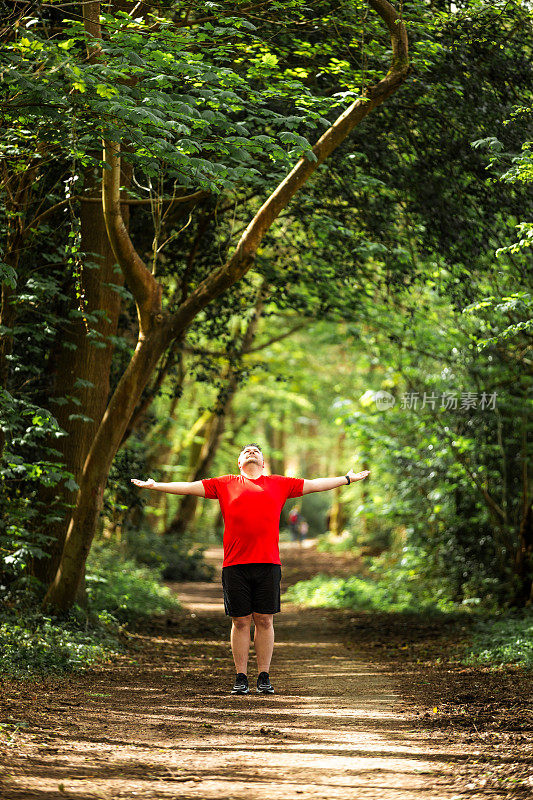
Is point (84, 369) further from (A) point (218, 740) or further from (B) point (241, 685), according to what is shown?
(A) point (218, 740)

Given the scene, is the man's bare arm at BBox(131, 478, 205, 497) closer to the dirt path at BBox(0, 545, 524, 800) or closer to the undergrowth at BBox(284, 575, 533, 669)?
the dirt path at BBox(0, 545, 524, 800)

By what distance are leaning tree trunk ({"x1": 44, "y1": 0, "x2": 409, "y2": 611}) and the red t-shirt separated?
2.07 m

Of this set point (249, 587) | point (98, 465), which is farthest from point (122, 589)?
point (249, 587)

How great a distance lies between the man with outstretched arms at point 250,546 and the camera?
6906mm

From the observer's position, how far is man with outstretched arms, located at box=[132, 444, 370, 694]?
22.7 feet

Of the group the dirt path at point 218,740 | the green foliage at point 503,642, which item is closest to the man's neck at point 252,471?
the dirt path at point 218,740

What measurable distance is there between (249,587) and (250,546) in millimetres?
378

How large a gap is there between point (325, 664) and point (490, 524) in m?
6.06

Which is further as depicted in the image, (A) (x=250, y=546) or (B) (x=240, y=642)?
(B) (x=240, y=642)

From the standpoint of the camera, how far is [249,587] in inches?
275

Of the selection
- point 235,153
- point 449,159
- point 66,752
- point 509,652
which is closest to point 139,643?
point 509,652

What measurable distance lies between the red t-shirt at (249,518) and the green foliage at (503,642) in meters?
3.43

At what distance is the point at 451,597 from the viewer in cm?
1531

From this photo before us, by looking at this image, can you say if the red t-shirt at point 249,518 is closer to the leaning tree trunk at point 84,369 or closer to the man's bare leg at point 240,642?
the man's bare leg at point 240,642
